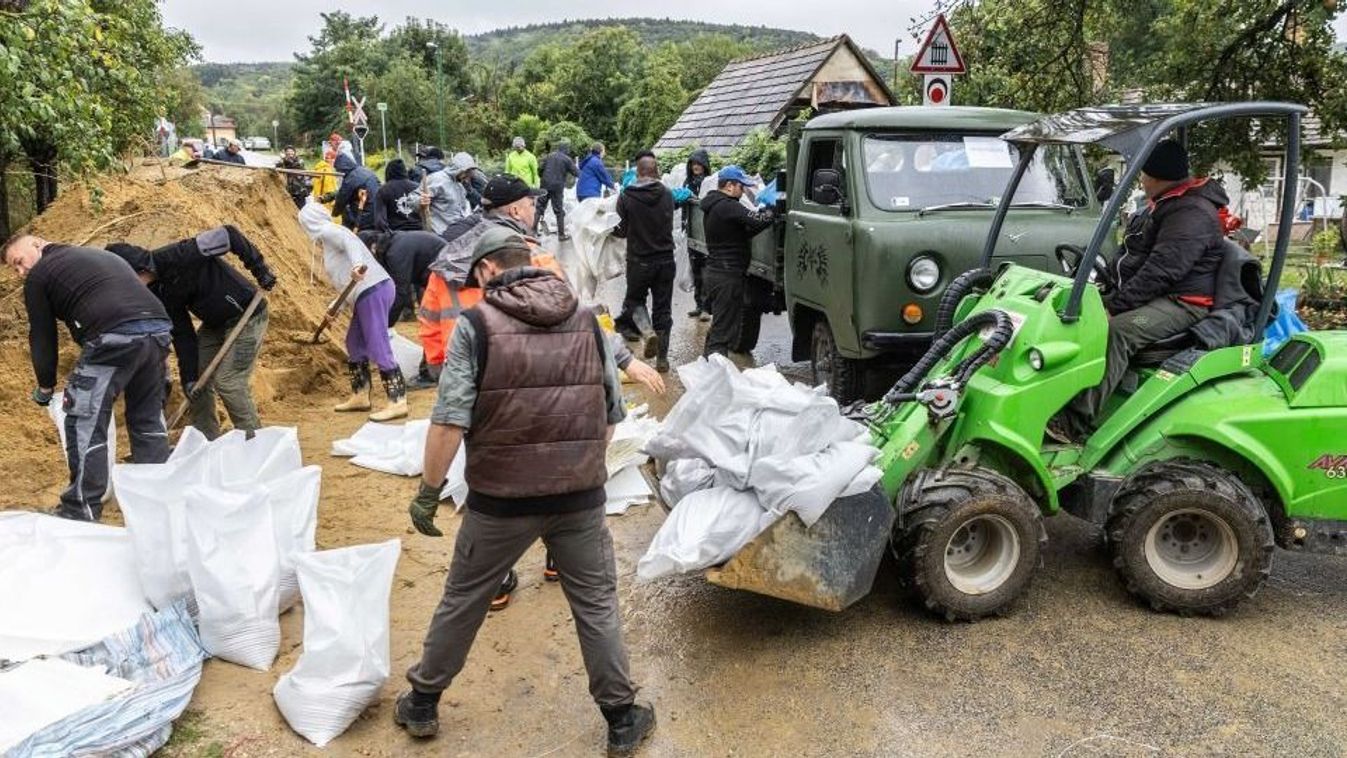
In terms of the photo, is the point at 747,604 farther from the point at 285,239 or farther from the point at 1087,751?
the point at 285,239

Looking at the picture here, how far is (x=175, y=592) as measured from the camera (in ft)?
12.7

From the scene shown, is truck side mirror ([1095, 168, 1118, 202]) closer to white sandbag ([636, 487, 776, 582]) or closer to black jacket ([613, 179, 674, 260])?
black jacket ([613, 179, 674, 260])

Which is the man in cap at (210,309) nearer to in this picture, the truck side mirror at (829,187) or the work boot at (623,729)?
the truck side mirror at (829,187)

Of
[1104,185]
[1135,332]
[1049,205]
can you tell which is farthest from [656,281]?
[1135,332]

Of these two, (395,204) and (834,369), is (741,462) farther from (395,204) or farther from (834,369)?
(395,204)

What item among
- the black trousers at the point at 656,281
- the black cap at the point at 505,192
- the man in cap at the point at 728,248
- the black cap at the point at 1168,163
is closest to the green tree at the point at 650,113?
the black trousers at the point at 656,281

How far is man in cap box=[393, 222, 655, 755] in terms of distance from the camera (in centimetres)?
309

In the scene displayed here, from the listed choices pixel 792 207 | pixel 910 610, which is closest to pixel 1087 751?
pixel 910 610

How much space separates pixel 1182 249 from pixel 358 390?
5.53 metres

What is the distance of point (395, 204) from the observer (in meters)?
10.6

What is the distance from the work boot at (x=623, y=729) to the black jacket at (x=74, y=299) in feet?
9.95

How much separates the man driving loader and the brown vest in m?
2.33

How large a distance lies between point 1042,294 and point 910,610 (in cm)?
145

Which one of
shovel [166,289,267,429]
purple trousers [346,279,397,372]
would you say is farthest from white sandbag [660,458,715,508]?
purple trousers [346,279,397,372]
